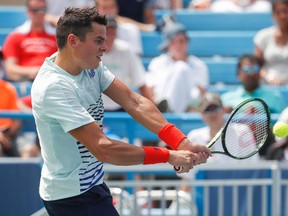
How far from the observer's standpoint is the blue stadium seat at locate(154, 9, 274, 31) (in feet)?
33.9

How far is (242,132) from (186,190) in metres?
1.60

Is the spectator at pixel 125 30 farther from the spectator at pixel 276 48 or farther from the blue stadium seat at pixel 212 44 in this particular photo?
the spectator at pixel 276 48

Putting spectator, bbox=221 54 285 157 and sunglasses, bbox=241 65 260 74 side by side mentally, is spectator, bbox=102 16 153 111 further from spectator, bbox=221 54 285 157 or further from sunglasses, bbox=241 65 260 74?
sunglasses, bbox=241 65 260 74

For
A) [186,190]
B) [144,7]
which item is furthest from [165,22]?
[186,190]

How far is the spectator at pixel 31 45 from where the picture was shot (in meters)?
8.89

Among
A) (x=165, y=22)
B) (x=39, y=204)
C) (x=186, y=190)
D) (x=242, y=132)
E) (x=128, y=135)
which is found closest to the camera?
(x=242, y=132)

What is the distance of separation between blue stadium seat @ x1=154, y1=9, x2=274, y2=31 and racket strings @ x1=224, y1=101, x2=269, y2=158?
4.60 metres

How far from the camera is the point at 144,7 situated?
414 inches

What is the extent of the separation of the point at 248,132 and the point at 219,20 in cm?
518

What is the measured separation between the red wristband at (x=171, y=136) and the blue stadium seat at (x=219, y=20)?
19.3 ft

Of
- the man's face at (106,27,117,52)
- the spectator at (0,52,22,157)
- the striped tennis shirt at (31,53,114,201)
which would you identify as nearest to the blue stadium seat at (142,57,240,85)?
the man's face at (106,27,117,52)

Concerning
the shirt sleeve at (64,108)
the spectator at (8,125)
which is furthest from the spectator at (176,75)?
the shirt sleeve at (64,108)

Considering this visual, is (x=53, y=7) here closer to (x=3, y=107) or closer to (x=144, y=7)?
(x=144, y=7)

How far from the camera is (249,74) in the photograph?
8.38m
